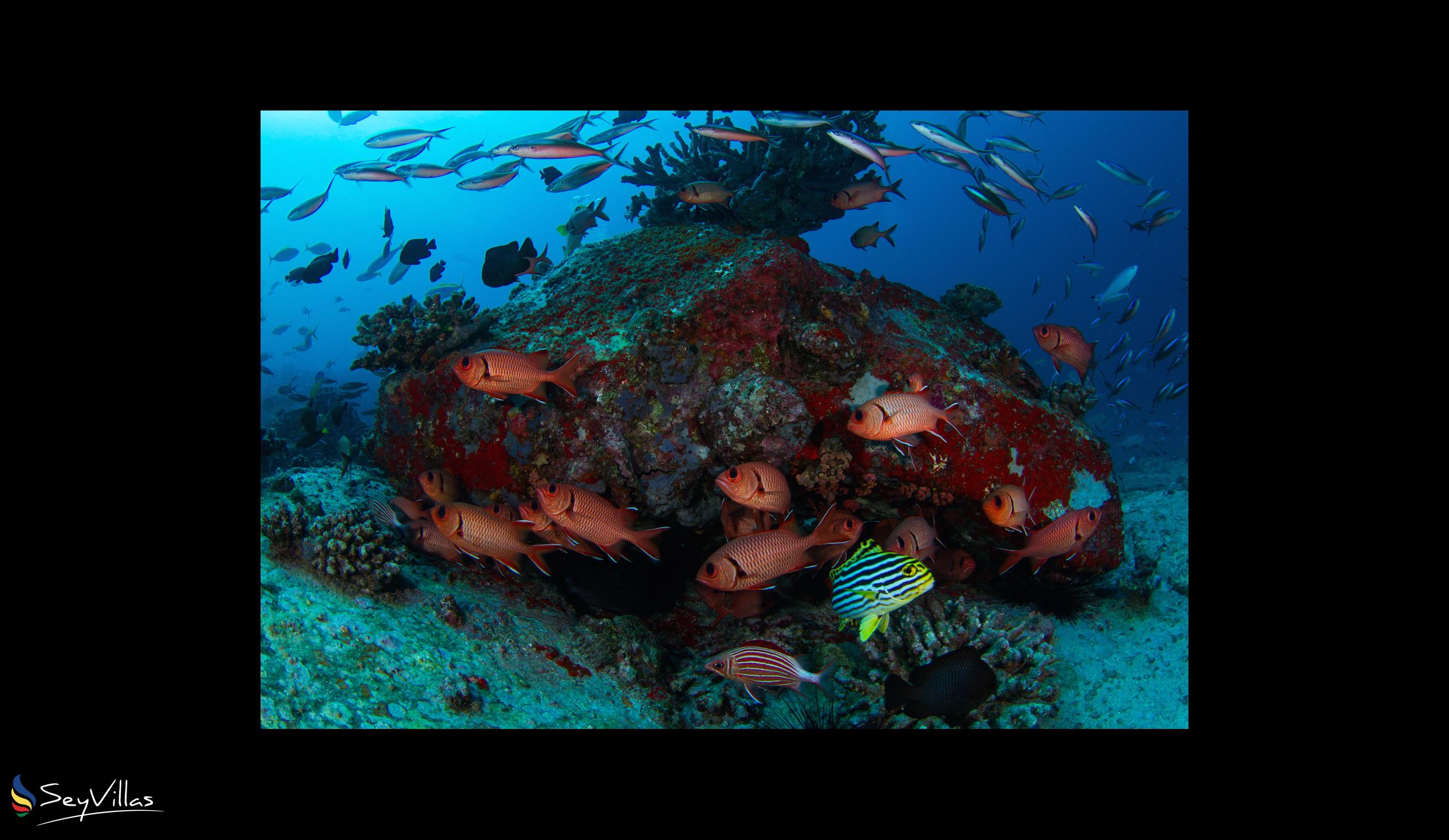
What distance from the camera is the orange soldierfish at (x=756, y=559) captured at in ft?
9.57

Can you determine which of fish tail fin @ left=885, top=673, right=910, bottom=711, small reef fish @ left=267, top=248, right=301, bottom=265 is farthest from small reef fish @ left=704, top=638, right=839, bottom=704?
small reef fish @ left=267, top=248, right=301, bottom=265

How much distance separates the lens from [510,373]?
344cm

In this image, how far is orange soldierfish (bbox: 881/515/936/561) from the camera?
11.6 ft

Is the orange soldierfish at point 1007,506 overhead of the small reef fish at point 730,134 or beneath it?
beneath

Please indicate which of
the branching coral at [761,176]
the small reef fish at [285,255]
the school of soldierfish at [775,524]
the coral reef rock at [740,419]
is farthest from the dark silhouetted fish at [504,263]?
the small reef fish at [285,255]

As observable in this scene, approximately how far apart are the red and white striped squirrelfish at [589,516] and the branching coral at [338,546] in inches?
59.9

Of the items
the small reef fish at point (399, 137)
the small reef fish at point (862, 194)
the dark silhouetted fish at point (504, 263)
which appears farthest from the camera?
the small reef fish at point (399, 137)

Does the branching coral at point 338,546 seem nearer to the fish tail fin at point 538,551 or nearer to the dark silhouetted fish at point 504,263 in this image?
the fish tail fin at point 538,551

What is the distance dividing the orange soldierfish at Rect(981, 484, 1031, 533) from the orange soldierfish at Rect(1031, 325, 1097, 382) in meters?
1.50

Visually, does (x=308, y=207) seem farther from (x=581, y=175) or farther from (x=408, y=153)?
(x=581, y=175)

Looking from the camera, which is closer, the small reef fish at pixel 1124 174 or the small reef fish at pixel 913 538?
the small reef fish at pixel 913 538

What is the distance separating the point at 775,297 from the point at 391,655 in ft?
12.3
